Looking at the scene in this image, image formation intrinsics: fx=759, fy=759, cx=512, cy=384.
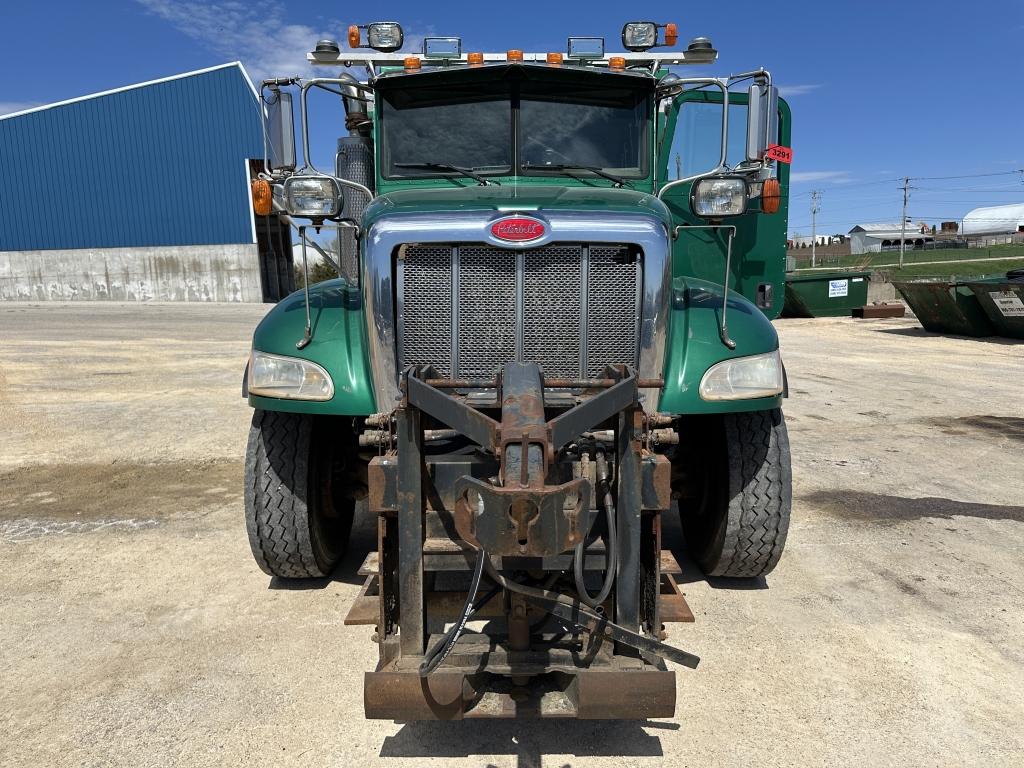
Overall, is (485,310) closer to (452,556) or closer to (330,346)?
(330,346)

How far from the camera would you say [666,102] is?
4234 millimetres

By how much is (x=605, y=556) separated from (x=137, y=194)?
33630 millimetres

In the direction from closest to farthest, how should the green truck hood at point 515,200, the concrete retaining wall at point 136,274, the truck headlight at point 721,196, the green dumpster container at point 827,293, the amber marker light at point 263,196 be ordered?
the green truck hood at point 515,200 → the truck headlight at point 721,196 → the amber marker light at point 263,196 → the green dumpster container at point 827,293 → the concrete retaining wall at point 136,274

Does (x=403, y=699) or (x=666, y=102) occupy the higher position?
(x=666, y=102)

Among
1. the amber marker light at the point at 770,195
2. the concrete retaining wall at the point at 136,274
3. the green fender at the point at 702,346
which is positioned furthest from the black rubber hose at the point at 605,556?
the concrete retaining wall at the point at 136,274

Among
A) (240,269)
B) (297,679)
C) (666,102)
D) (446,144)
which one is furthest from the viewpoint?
(240,269)

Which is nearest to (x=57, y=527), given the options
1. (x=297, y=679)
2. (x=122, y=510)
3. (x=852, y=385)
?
(x=122, y=510)

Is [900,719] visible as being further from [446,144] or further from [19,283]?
[19,283]

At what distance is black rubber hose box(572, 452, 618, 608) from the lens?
2.38 m

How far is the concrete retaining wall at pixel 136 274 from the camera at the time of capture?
105ft

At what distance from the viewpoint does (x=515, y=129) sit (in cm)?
390

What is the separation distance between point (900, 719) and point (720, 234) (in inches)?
135

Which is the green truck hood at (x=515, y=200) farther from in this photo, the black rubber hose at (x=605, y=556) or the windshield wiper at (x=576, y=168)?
the black rubber hose at (x=605, y=556)

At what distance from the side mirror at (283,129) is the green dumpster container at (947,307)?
1527 cm
